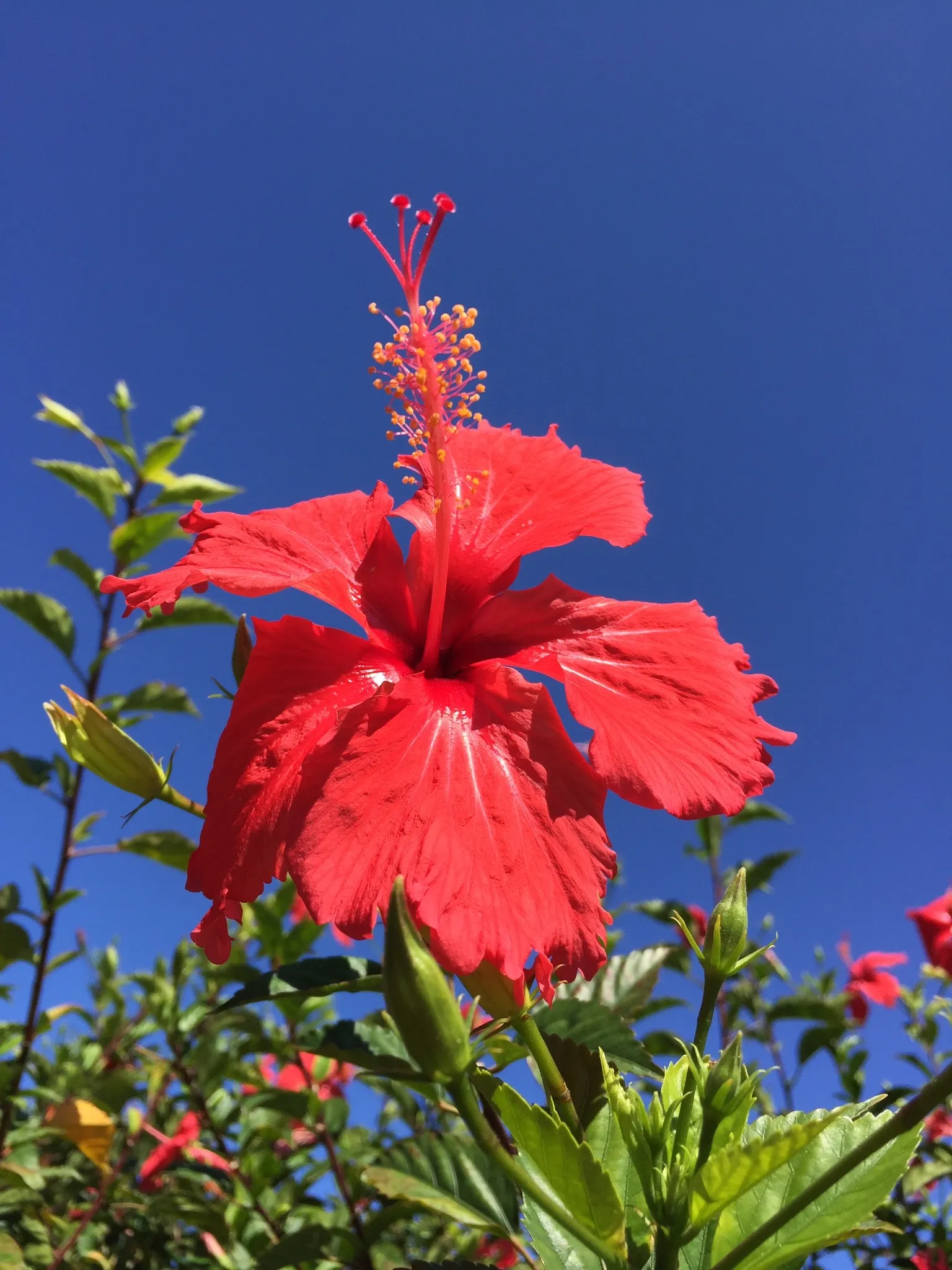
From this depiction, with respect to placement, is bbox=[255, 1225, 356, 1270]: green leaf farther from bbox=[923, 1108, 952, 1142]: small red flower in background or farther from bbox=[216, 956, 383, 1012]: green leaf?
bbox=[923, 1108, 952, 1142]: small red flower in background

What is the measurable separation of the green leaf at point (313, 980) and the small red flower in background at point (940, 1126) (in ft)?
9.39

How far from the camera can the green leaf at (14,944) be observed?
2566 mm

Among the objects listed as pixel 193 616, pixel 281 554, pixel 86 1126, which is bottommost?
pixel 86 1126

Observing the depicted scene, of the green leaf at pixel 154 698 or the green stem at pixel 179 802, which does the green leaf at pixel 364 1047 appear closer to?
the green stem at pixel 179 802

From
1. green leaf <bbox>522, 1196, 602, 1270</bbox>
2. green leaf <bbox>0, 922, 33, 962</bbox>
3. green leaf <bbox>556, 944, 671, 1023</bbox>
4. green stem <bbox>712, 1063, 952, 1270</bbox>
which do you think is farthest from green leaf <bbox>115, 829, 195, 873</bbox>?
green stem <bbox>712, 1063, 952, 1270</bbox>

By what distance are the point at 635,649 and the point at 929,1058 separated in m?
3.45

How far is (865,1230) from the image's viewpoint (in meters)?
1.05

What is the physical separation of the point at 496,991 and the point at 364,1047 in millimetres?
561

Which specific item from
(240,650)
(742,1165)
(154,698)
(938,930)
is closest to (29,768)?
(154,698)

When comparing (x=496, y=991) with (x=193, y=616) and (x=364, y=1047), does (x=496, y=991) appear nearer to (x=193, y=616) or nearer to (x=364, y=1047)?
(x=364, y=1047)

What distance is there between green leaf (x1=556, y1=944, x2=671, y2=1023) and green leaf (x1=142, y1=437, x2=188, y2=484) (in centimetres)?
243

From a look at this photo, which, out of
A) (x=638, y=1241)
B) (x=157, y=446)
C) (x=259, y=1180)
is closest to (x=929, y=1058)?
(x=259, y=1180)

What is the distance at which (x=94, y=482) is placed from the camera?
3.04 meters

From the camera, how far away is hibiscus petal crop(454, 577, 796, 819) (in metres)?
→ 1.09
